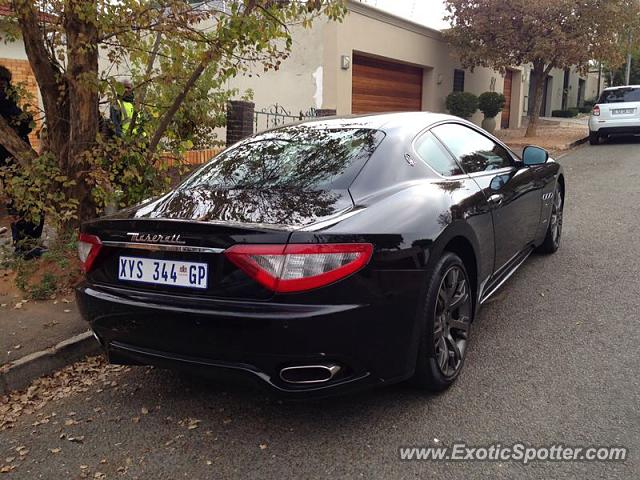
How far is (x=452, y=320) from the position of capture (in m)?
3.27

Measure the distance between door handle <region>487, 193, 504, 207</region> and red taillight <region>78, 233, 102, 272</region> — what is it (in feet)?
7.86

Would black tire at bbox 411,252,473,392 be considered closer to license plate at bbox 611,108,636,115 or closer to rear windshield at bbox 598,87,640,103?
license plate at bbox 611,108,636,115

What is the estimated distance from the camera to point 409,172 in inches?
129

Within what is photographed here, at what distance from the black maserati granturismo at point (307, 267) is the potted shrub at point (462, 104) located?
13.7 metres

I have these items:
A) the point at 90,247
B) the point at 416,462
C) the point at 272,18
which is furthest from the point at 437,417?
the point at 272,18

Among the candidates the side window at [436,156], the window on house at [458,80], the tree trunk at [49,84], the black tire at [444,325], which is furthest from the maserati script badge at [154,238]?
the window on house at [458,80]

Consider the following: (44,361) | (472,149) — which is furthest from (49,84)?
(472,149)

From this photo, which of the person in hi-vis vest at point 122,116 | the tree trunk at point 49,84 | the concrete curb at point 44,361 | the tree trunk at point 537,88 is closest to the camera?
the concrete curb at point 44,361

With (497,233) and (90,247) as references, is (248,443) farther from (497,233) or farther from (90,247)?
(497,233)

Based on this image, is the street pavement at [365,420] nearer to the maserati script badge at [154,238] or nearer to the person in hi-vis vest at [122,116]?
the maserati script badge at [154,238]

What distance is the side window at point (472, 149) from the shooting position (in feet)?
12.9

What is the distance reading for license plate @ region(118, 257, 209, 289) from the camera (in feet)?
8.61

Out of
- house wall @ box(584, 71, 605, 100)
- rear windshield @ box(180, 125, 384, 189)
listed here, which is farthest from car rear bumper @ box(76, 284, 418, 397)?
house wall @ box(584, 71, 605, 100)

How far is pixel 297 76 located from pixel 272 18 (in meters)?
8.76
